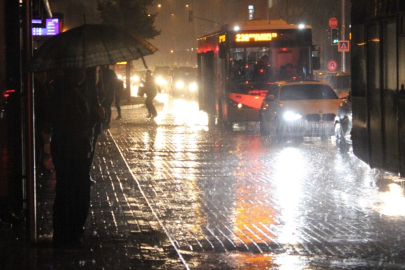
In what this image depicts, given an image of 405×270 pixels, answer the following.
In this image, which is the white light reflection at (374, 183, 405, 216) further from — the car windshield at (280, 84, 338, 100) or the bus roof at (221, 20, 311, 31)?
the bus roof at (221, 20, 311, 31)

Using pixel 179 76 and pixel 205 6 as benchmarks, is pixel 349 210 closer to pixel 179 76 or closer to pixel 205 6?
pixel 179 76

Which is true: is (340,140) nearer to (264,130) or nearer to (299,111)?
(299,111)

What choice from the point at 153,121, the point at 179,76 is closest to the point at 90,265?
the point at 153,121

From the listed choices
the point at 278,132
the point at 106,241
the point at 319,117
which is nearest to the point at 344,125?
the point at 319,117

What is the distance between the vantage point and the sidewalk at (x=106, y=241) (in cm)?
682

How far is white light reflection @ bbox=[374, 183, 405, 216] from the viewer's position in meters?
9.56

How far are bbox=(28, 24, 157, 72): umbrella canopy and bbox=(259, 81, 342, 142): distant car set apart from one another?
36.2 feet

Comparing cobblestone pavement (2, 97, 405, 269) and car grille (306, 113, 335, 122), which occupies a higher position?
car grille (306, 113, 335, 122)

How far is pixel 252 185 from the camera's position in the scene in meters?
11.9

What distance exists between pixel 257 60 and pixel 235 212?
44.2 feet

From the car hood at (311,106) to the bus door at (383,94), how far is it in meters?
7.92

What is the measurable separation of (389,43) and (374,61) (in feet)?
1.80

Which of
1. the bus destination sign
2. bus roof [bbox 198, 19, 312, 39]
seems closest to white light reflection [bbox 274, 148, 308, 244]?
the bus destination sign

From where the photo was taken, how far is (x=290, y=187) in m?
11.7
